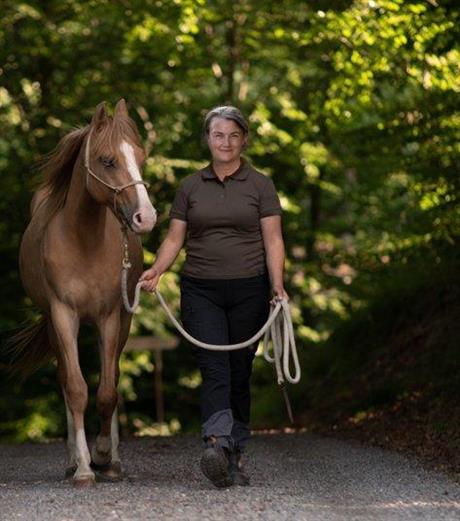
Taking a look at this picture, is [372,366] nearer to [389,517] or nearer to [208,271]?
[208,271]

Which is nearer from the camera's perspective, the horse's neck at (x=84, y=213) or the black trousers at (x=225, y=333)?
the black trousers at (x=225, y=333)

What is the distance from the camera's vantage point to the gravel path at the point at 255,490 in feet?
23.1

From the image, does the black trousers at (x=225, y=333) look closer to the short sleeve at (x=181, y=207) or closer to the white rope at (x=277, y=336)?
the white rope at (x=277, y=336)

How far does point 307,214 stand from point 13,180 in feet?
26.2

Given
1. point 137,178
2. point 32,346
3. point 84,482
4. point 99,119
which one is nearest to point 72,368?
point 84,482

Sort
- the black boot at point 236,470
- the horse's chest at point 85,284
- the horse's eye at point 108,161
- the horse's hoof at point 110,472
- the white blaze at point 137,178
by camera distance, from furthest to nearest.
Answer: the horse's hoof at point 110,472
the horse's chest at point 85,284
the horse's eye at point 108,161
the black boot at point 236,470
the white blaze at point 137,178

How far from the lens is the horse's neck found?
8.88 metres

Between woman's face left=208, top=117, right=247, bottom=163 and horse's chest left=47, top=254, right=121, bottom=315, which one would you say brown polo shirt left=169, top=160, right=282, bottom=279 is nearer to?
woman's face left=208, top=117, right=247, bottom=163

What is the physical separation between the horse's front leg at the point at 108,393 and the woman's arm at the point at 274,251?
4.17 ft

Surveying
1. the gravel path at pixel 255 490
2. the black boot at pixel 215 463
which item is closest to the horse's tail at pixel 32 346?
the gravel path at pixel 255 490

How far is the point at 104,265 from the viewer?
8.91m

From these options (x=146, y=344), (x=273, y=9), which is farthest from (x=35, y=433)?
(x=273, y=9)

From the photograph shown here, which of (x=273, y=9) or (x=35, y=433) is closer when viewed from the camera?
(x=273, y=9)

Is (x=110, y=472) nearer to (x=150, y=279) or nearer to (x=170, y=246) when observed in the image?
(x=150, y=279)
